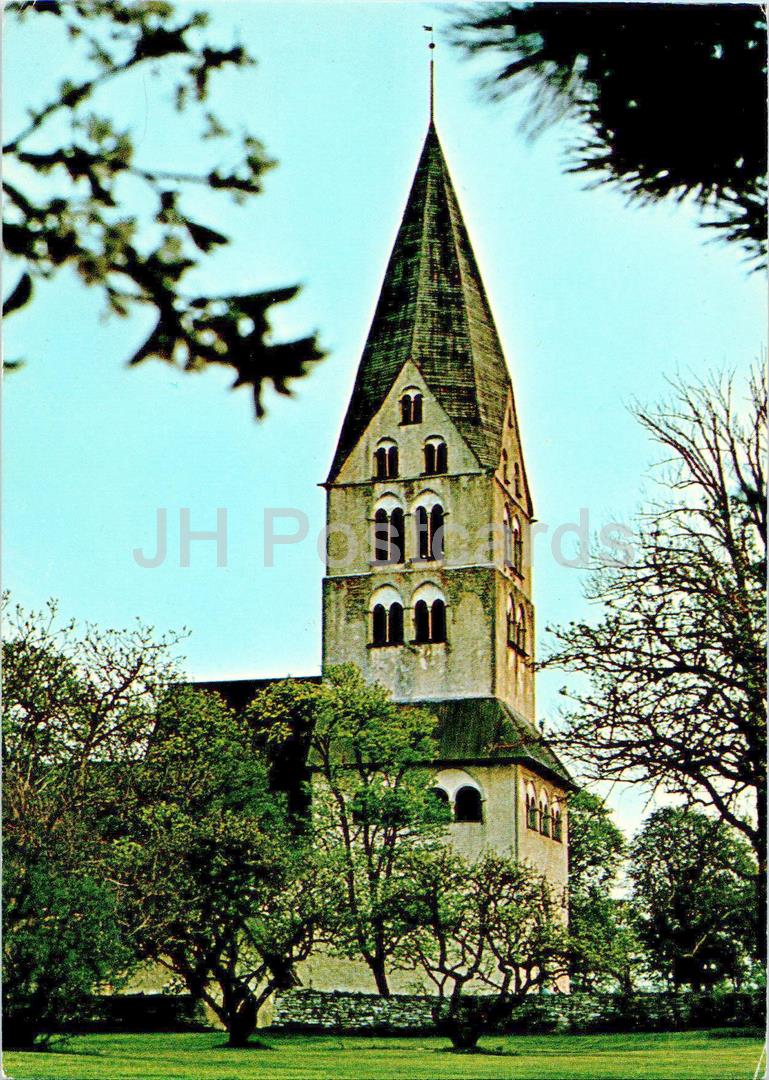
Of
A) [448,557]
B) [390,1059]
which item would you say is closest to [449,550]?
[448,557]

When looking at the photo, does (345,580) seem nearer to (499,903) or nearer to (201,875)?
(201,875)

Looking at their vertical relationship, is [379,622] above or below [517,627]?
above

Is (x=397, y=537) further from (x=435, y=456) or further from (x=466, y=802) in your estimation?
(x=435, y=456)

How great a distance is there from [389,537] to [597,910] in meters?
3.07

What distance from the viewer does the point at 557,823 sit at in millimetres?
10727

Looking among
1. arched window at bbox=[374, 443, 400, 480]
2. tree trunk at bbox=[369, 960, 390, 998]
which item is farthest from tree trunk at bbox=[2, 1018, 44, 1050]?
arched window at bbox=[374, 443, 400, 480]

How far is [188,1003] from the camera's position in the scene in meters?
8.56

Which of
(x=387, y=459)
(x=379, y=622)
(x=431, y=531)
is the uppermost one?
(x=387, y=459)

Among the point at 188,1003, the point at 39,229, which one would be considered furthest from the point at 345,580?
the point at 39,229

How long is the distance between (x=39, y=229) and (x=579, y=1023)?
5824mm

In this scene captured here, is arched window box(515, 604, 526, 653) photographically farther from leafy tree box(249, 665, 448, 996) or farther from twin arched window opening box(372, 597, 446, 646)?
leafy tree box(249, 665, 448, 996)

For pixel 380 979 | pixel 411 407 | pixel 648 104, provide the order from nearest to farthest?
pixel 648 104 → pixel 380 979 → pixel 411 407

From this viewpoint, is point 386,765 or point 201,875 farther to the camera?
point 386,765

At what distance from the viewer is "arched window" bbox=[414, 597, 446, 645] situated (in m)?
11.7
